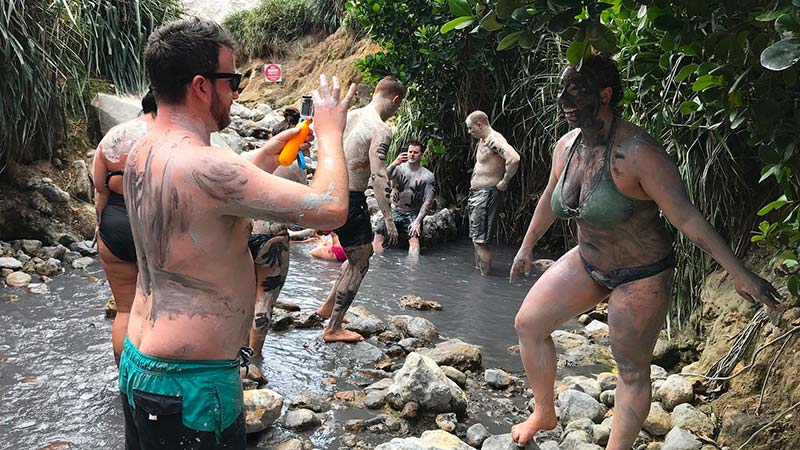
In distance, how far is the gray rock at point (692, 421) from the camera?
12.7 ft

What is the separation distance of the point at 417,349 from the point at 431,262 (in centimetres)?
362

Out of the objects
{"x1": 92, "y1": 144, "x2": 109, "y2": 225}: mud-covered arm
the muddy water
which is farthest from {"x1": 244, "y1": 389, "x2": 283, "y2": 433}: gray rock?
{"x1": 92, "y1": 144, "x2": 109, "y2": 225}: mud-covered arm

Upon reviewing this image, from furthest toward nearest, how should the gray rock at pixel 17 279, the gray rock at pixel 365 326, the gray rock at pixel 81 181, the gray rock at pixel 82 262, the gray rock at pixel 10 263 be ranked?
the gray rock at pixel 81 181, the gray rock at pixel 82 262, the gray rock at pixel 10 263, the gray rock at pixel 17 279, the gray rock at pixel 365 326

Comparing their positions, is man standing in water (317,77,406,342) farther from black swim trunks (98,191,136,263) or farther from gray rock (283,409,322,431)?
black swim trunks (98,191,136,263)

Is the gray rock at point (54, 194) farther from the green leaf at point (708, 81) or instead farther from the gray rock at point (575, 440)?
the green leaf at point (708, 81)

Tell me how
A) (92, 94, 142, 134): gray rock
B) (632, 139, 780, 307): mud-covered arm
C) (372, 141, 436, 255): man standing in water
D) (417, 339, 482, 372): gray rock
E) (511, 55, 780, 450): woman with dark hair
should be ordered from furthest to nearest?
(372, 141, 436, 255): man standing in water, (92, 94, 142, 134): gray rock, (417, 339, 482, 372): gray rock, (511, 55, 780, 450): woman with dark hair, (632, 139, 780, 307): mud-covered arm

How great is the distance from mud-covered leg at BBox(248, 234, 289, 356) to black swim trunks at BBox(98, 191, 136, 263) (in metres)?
0.87

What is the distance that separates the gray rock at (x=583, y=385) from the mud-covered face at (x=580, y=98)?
2046mm

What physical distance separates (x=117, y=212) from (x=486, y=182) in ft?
18.1

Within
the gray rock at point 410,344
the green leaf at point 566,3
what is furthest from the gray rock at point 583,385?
the green leaf at point 566,3

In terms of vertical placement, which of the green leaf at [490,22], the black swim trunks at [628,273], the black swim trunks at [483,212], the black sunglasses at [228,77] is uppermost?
the green leaf at [490,22]

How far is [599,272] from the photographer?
3.20 metres

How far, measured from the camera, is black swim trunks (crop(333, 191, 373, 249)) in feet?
16.4

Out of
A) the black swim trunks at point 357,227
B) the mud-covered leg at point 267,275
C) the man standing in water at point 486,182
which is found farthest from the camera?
the man standing in water at point 486,182
